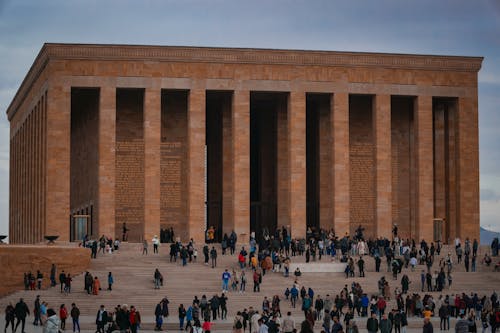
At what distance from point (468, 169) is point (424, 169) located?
2.79 metres

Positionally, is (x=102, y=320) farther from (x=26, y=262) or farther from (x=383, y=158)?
(x=383, y=158)

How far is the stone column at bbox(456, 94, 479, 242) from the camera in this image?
70500 mm

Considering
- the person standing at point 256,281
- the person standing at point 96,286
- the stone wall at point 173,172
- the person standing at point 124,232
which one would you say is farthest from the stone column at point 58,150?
the person standing at point 256,281

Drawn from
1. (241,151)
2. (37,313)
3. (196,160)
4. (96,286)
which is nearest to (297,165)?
(241,151)

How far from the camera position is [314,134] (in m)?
75.2

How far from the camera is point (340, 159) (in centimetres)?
6888

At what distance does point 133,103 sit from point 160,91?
3147 mm

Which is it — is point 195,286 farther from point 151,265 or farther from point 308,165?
point 308,165

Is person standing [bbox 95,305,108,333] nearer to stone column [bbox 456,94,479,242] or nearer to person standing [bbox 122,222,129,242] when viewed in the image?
person standing [bbox 122,222,129,242]

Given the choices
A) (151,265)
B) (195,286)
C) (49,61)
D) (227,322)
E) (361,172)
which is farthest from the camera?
(361,172)

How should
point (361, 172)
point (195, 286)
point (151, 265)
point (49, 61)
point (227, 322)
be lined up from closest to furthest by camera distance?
point (227, 322), point (195, 286), point (151, 265), point (49, 61), point (361, 172)

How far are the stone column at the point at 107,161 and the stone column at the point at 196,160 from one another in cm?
Result: 400

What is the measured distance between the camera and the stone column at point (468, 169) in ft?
231

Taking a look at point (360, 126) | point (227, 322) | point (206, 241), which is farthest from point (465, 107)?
point (227, 322)
